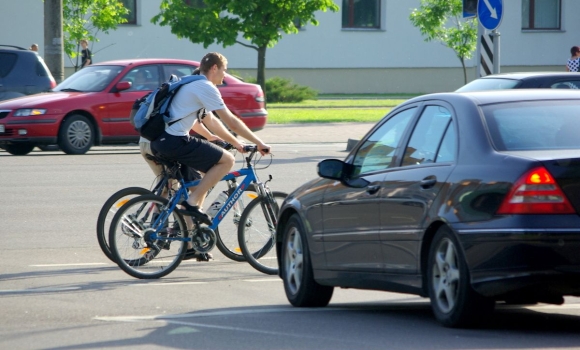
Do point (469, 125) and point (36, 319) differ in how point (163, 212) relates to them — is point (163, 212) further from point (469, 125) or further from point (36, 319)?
point (469, 125)

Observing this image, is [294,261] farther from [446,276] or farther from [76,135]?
[76,135]

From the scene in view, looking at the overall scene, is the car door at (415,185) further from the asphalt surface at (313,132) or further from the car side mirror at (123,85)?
the asphalt surface at (313,132)

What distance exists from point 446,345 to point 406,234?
87 cm

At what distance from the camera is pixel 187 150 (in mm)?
9234

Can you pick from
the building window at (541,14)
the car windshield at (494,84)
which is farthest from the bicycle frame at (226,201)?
the building window at (541,14)

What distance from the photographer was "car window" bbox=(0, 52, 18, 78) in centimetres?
2277

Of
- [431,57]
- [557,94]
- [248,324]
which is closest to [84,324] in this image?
[248,324]

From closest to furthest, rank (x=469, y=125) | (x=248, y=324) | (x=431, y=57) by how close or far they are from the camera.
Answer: (x=469, y=125) < (x=248, y=324) < (x=431, y=57)

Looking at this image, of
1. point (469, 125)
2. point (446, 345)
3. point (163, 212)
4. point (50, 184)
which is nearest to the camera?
point (446, 345)

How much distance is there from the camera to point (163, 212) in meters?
9.32

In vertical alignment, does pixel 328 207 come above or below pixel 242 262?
above

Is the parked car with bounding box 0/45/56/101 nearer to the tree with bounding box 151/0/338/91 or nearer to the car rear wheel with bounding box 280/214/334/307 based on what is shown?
the tree with bounding box 151/0/338/91

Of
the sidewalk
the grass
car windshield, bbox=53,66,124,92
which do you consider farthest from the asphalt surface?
car windshield, bbox=53,66,124,92

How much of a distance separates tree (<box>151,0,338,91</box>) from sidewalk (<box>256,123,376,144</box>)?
20.2 ft
